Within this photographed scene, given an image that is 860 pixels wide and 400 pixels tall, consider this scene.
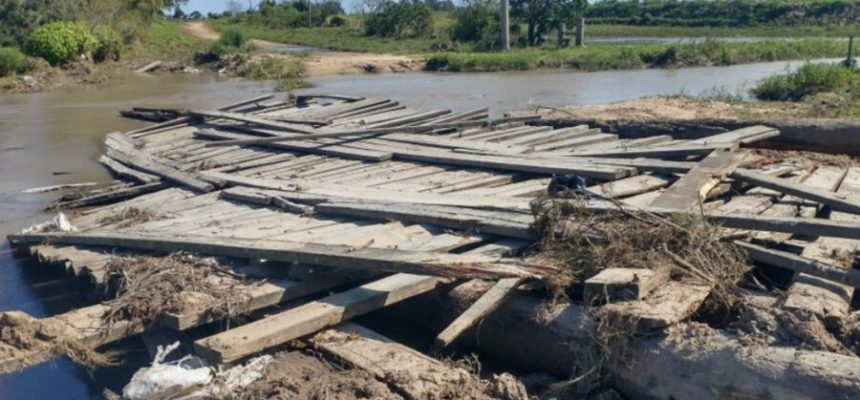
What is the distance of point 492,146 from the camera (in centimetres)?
854

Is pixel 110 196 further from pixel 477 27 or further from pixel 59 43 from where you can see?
pixel 477 27

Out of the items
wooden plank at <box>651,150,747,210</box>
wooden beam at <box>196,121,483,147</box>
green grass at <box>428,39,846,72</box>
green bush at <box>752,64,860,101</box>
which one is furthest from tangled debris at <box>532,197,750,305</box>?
green grass at <box>428,39,846,72</box>

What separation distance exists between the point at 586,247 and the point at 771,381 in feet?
4.56

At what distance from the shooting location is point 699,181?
5.93 meters

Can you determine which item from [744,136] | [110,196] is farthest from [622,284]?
[110,196]

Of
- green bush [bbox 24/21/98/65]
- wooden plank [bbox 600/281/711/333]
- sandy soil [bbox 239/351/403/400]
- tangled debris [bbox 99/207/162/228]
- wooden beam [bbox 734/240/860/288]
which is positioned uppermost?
green bush [bbox 24/21/98/65]

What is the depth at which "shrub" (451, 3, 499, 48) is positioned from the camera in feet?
123

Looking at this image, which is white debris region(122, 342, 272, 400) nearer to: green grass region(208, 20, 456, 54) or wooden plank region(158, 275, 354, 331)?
wooden plank region(158, 275, 354, 331)

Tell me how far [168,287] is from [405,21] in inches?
1563

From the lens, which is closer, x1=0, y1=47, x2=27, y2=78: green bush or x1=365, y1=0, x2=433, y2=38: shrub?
x1=0, y1=47, x2=27, y2=78: green bush

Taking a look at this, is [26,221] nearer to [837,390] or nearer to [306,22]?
[837,390]

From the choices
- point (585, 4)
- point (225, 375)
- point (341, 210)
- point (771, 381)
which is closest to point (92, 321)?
point (225, 375)

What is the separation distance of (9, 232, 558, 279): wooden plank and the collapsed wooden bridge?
0.01m

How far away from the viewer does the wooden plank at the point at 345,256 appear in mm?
4449
